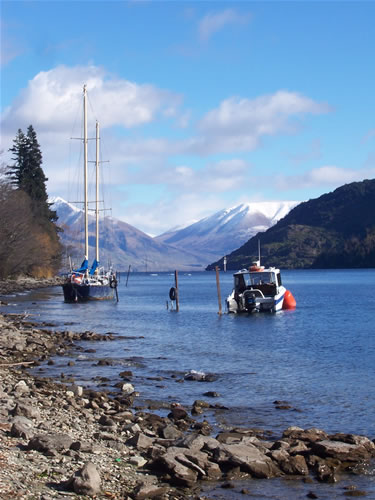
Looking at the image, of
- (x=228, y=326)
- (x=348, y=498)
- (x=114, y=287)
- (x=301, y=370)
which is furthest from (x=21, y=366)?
(x=114, y=287)

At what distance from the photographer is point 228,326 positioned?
45.9 metres

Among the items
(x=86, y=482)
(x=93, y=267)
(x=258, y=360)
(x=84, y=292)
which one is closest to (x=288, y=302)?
(x=84, y=292)

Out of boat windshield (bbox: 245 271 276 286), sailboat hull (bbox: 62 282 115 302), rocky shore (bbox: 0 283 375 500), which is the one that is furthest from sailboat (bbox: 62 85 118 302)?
rocky shore (bbox: 0 283 375 500)

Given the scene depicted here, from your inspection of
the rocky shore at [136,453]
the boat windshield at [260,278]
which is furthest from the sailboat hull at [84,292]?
the rocky shore at [136,453]

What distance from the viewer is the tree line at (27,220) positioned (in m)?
78.6

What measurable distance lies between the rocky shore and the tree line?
195 feet

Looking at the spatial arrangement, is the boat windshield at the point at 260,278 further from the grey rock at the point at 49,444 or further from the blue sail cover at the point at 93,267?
the grey rock at the point at 49,444

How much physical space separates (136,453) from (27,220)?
248 feet

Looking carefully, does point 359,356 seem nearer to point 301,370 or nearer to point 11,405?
point 301,370

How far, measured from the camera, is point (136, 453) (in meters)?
12.7

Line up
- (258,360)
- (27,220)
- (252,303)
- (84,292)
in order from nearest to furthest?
(258,360)
(252,303)
(84,292)
(27,220)

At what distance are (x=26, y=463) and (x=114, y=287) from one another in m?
61.4

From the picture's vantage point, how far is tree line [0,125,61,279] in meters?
78.6

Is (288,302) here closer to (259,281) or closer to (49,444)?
(259,281)
